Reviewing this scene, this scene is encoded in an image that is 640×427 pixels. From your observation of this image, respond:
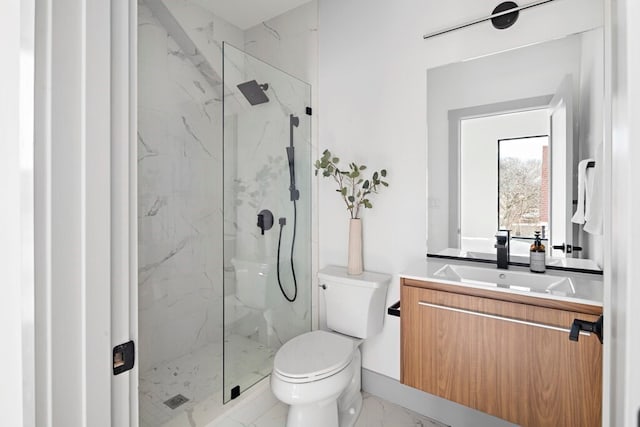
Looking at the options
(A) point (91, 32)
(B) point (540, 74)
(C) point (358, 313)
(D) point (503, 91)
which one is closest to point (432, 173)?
(D) point (503, 91)

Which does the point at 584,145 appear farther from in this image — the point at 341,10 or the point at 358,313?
the point at 341,10

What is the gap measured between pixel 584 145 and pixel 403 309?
3.73 feet

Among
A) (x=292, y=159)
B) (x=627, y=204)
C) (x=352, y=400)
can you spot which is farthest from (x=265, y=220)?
(x=627, y=204)

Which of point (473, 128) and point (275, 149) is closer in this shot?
point (473, 128)

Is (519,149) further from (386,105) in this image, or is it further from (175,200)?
(175,200)

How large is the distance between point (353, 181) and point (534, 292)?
A: 1.18 m

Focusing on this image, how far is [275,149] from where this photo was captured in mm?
2094

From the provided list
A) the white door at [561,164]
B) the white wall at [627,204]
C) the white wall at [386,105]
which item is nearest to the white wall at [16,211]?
the white wall at [627,204]

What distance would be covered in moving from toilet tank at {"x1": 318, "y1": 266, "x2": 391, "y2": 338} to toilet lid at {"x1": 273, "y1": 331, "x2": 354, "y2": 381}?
99 mm

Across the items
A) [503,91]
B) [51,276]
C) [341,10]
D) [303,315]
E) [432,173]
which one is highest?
[341,10]

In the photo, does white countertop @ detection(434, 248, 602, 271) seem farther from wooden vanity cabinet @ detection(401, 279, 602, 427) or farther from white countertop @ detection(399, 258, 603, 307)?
wooden vanity cabinet @ detection(401, 279, 602, 427)

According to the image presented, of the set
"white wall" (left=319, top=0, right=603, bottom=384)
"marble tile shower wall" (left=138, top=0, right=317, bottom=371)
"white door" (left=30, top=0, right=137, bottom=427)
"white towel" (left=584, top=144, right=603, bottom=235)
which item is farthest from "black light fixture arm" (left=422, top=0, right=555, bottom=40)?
"white door" (left=30, top=0, right=137, bottom=427)

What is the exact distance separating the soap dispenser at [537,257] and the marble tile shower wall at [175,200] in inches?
77.5

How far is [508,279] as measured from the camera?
165 centimetres
